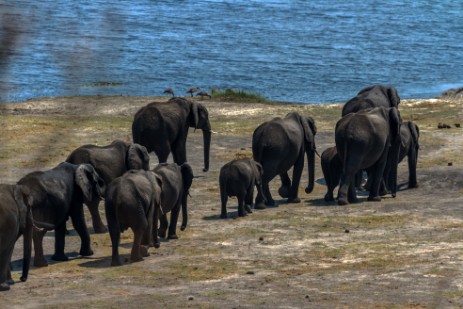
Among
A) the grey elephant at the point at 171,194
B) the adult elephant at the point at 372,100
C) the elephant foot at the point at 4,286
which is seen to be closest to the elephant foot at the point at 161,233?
the grey elephant at the point at 171,194

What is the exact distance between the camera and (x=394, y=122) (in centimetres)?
2058

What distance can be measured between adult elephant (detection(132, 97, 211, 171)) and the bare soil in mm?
791

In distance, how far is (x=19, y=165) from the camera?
21844mm

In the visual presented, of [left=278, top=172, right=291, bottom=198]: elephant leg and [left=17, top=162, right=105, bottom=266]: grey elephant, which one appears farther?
[left=278, top=172, right=291, bottom=198]: elephant leg

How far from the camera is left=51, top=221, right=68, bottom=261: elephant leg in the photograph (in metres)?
14.5

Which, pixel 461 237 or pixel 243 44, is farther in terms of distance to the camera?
pixel 243 44

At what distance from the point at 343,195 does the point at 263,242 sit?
3873 mm

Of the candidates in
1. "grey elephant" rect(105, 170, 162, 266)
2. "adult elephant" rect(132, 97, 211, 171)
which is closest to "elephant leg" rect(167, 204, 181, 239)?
"grey elephant" rect(105, 170, 162, 266)

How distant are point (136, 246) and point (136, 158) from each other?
10.7ft

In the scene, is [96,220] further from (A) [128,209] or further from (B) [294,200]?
(B) [294,200]

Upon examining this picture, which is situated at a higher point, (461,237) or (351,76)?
(461,237)

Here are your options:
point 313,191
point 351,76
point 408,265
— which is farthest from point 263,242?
point 351,76

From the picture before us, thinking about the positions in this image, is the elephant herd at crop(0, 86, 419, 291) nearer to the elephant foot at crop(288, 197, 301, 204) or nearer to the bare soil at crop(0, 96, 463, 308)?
the elephant foot at crop(288, 197, 301, 204)

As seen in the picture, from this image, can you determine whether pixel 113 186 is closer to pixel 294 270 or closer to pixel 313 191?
pixel 294 270
